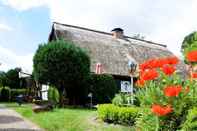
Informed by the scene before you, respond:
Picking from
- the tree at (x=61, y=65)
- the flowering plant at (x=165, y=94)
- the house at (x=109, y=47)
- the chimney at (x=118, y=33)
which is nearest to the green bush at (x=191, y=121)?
the flowering plant at (x=165, y=94)

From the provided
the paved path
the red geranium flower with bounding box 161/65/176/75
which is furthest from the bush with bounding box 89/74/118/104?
the red geranium flower with bounding box 161/65/176/75

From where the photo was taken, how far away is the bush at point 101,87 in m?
32.1

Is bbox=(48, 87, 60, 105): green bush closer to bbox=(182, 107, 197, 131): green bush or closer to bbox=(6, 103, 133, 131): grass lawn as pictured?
bbox=(6, 103, 133, 131): grass lawn

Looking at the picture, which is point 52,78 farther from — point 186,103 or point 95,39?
point 186,103

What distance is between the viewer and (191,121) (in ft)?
27.8

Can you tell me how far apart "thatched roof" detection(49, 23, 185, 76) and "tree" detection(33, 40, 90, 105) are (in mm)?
6092

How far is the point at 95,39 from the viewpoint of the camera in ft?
135

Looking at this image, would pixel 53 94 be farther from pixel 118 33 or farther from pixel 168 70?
pixel 168 70

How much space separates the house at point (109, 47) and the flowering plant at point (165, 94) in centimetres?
2552

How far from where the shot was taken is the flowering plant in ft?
28.7

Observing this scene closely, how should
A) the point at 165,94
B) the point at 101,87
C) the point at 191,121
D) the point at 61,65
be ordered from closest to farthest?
1. the point at 191,121
2. the point at 165,94
3. the point at 61,65
4. the point at 101,87

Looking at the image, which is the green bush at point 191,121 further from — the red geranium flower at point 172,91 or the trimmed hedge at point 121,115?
the trimmed hedge at point 121,115

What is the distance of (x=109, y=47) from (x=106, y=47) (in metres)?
0.63

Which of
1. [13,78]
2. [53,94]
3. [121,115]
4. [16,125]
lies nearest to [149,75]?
[121,115]
